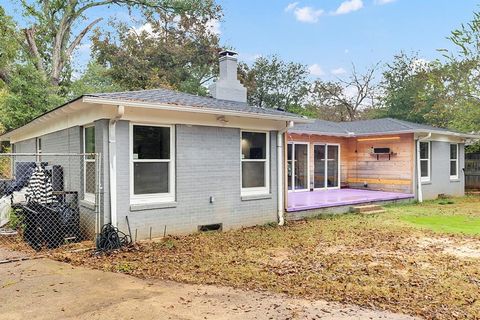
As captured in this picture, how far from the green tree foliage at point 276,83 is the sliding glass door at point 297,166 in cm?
1417

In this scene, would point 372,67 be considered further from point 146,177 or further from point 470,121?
point 146,177

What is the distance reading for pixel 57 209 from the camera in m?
6.40

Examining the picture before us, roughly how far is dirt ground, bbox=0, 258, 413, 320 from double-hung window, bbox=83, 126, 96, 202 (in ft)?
8.02

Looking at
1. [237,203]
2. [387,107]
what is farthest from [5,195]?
[387,107]

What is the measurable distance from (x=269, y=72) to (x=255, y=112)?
20570 millimetres

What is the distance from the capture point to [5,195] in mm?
9016

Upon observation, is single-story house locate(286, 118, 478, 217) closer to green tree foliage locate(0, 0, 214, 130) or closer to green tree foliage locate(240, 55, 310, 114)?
green tree foliage locate(0, 0, 214, 130)

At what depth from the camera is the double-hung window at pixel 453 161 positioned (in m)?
15.0

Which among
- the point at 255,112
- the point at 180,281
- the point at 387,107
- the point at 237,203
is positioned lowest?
the point at 180,281

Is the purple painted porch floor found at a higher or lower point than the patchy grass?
higher

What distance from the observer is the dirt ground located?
136 inches

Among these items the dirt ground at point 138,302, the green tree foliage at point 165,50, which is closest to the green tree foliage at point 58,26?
the green tree foliage at point 165,50

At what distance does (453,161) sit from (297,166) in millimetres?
7236

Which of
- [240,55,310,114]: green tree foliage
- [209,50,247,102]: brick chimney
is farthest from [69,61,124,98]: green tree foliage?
[209,50,247,102]: brick chimney
